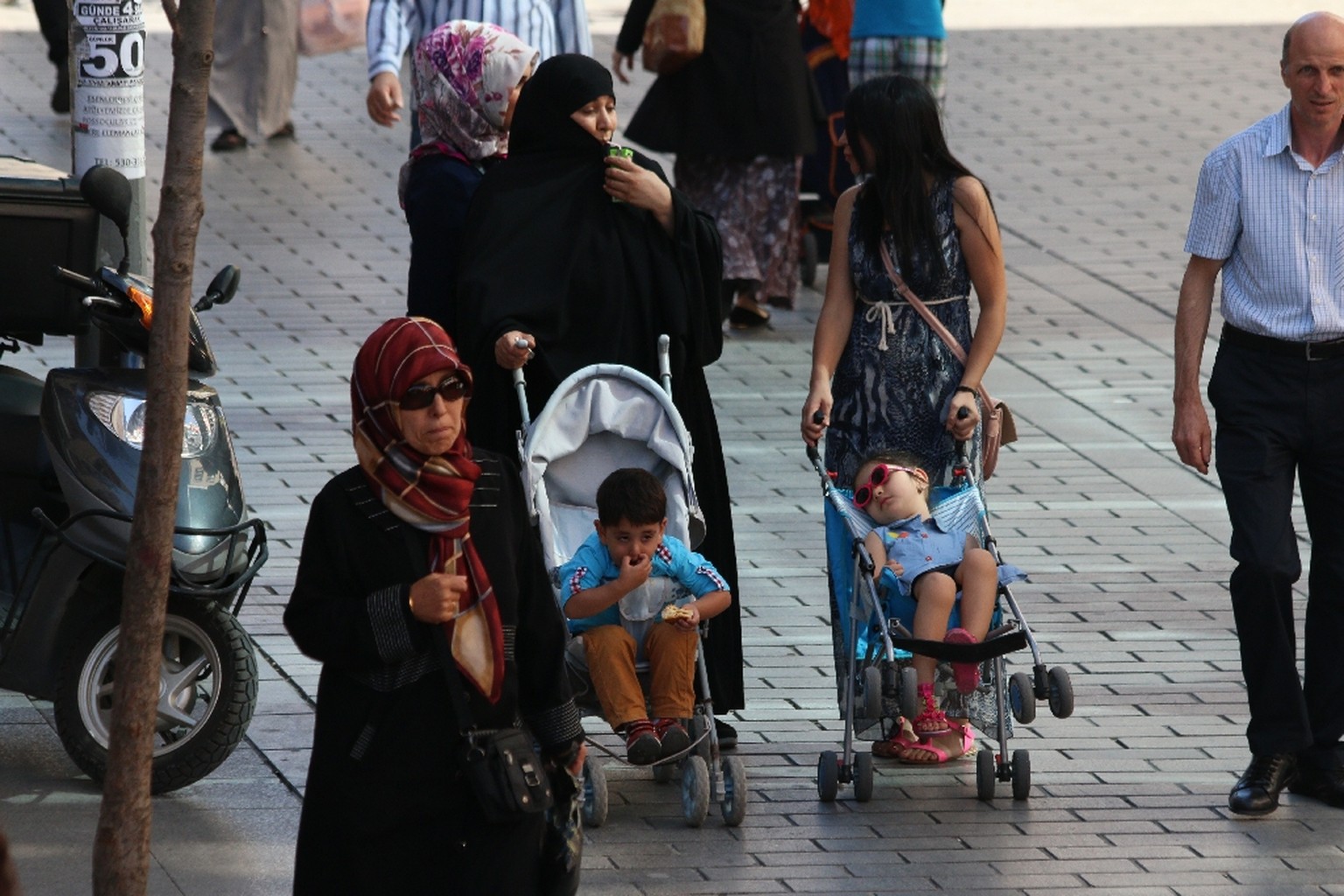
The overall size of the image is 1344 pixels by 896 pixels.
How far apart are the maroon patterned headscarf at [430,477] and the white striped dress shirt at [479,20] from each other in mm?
5107

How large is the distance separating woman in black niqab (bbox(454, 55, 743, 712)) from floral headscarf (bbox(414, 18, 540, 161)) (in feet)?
0.62

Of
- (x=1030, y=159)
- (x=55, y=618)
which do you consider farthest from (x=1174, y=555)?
(x=1030, y=159)

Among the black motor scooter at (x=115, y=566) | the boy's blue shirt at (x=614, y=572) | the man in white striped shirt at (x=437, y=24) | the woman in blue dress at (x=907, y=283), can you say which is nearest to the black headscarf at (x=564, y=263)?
the woman in blue dress at (x=907, y=283)

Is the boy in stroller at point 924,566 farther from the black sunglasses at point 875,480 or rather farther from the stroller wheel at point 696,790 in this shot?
the stroller wheel at point 696,790

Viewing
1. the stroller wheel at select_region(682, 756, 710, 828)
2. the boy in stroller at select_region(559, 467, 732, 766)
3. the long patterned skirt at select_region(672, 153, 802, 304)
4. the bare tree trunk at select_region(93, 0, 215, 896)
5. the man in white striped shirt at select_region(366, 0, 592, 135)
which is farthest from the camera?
the long patterned skirt at select_region(672, 153, 802, 304)

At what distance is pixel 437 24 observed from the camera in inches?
375

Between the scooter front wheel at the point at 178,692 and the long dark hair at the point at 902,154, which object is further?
the long dark hair at the point at 902,154

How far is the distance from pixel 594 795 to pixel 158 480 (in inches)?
86.1

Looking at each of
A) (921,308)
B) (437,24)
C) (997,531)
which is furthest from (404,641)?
(437,24)

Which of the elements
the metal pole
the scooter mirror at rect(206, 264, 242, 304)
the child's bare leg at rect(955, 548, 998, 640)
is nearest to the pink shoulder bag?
the child's bare leg at rect(955, 548, 998, 640)

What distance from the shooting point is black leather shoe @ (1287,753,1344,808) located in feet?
20.1

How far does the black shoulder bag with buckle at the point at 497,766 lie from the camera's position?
3961 mm

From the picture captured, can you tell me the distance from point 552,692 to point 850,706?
6.33 ft

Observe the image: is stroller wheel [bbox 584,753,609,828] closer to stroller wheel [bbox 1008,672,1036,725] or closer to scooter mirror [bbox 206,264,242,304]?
stroller wheel [bbox 1008,672,1036,725]
